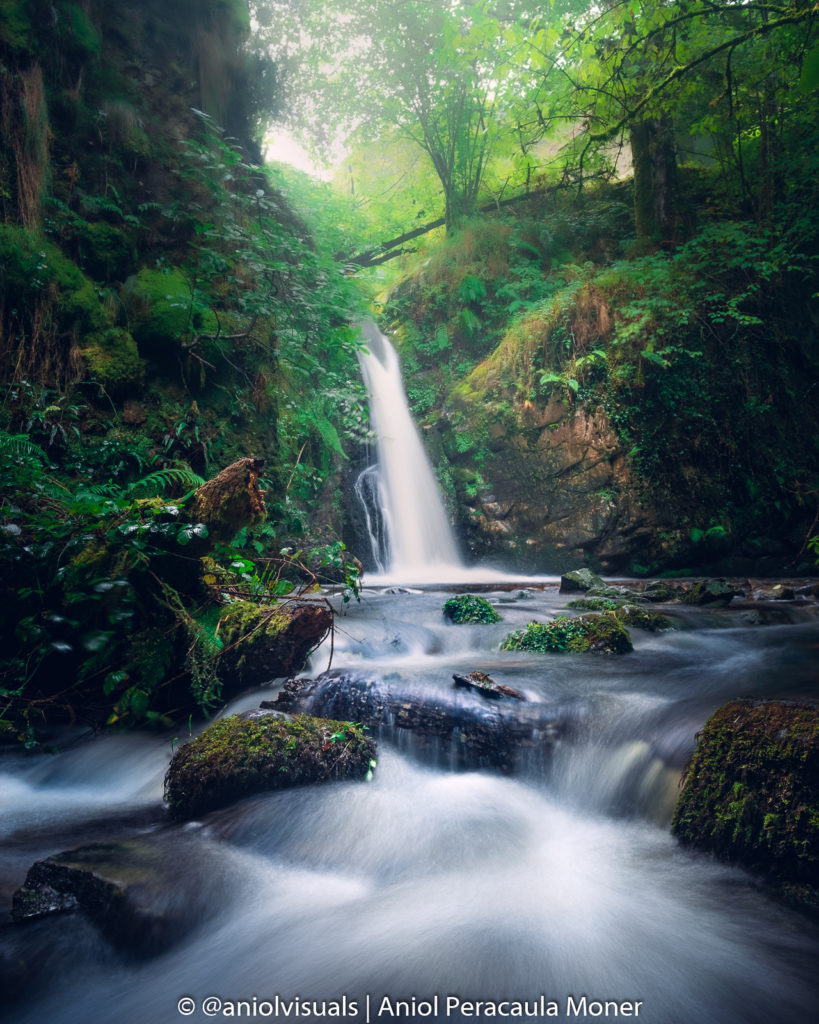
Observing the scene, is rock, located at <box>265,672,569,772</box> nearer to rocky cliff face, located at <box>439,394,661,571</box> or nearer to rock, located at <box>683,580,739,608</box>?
rock, located at <box>683,580,739,608</box>

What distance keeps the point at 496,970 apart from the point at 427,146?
16599 millimetres

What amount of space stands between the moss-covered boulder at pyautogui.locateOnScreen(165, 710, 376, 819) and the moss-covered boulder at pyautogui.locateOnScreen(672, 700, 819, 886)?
1948 mm

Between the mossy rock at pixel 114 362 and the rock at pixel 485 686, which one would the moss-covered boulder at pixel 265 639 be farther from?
the mossy rock at pixel 114 362

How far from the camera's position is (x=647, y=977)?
1.93 meters

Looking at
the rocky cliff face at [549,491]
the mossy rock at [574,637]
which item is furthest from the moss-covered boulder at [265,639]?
the rocky cliff face at [549,491]

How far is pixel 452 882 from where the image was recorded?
2615 mm

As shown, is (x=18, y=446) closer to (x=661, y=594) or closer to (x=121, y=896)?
(x=121, y=896)

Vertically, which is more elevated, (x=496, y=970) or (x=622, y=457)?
(x=622, y=457)

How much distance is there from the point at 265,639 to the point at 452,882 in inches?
95.2

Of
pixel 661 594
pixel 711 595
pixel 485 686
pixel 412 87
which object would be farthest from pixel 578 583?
pixel 412 87

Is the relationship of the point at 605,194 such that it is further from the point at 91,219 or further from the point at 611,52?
the point at 91,219

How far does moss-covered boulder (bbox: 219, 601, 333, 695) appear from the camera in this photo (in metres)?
4.30

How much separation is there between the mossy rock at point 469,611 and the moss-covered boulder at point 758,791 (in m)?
3.59

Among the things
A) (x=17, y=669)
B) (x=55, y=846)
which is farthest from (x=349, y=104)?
(x=55, y=846)
